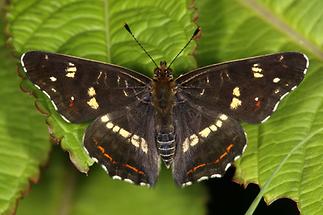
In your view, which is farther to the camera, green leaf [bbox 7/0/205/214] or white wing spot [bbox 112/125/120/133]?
white wing spot [bbox 112/125/120/133]

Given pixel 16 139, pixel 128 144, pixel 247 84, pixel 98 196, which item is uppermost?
pixel 247 84

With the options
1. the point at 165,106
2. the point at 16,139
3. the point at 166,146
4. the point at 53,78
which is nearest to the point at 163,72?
the point at 165,106

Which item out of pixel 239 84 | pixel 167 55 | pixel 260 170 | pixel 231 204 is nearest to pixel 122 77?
pixel 167 55

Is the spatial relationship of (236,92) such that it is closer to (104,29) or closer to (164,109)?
(164,109)

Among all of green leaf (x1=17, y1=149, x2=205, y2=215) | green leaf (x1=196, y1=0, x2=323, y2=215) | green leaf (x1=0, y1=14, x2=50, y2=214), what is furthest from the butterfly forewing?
green leaf (x1=17, y1=149, x2=205, y2=215)

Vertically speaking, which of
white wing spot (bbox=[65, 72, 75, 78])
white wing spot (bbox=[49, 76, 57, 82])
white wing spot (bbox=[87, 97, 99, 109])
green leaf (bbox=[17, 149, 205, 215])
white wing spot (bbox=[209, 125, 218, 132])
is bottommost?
green leaf (bbox=[17, 149, 205, 215])

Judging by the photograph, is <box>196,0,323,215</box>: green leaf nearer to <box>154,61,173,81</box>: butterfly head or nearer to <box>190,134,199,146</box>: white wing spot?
<box>190,134,199,146</box>: white wing spot
